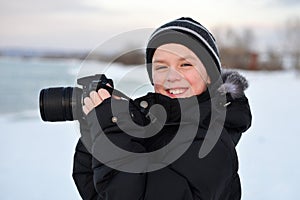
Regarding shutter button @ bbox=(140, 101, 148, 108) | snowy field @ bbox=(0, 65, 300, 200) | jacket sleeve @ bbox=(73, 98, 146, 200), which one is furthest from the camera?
snowy field @ bbox=(0, 65, 300, 200)

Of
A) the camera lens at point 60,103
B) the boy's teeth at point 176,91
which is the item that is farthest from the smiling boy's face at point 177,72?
the camera lens at point 60,103

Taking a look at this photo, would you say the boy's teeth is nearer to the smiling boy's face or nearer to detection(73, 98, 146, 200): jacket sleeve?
the smiling boy's face

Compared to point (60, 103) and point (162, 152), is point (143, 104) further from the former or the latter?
point (60, 103)

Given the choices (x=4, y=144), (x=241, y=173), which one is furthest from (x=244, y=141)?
(x=4, y=144)

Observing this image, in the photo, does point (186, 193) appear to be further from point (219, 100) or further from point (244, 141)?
point (244, 141)

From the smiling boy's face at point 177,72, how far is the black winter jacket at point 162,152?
6cm

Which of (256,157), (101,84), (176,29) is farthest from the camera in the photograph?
(256,157)

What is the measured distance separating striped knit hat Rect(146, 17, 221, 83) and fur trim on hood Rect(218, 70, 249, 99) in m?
0.04

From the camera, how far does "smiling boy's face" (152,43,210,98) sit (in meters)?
1.20

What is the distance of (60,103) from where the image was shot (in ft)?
3.98

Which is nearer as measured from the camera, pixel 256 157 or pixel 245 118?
pixel 245 118

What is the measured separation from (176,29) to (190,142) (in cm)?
37

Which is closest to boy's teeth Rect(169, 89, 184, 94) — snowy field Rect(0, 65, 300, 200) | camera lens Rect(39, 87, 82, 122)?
camera lens Rect(39, 87, 82, 122)

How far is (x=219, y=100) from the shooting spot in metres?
1.19
